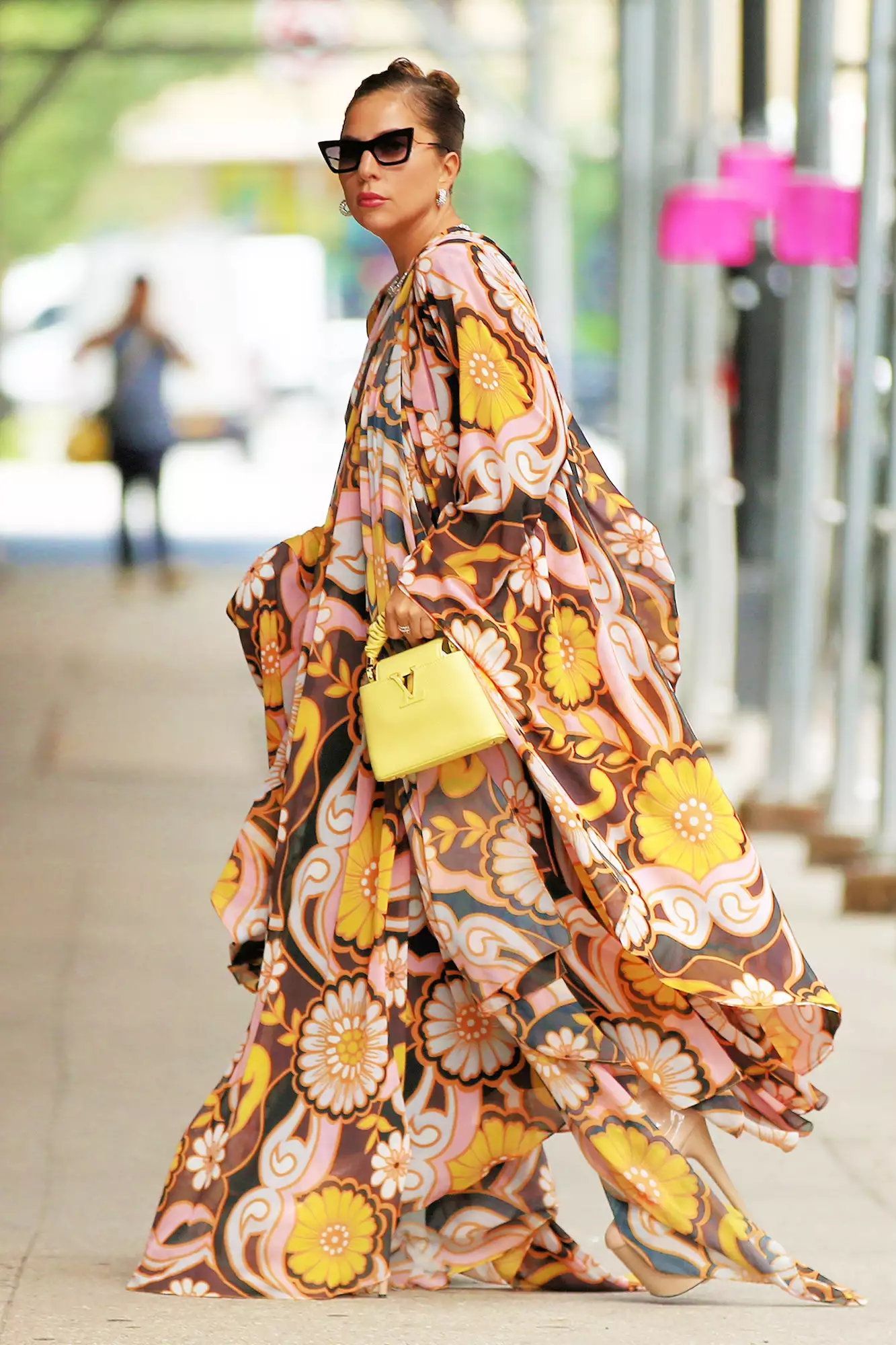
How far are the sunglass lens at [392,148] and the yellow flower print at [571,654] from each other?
0.65m

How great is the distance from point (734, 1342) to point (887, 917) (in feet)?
11.7

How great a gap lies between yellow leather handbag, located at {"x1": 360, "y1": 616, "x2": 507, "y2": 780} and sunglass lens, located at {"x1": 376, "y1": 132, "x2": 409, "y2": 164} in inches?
26.2

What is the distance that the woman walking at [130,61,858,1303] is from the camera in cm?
297

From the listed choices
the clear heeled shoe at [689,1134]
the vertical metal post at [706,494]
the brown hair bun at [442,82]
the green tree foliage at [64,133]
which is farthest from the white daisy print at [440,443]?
the green tree foliage at [64,133]

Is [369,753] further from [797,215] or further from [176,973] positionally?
[797,215]

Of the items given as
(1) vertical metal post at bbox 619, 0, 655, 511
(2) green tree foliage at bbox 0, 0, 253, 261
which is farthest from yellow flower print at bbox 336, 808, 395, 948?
(2) green tree foliage at bbox 0, 0, 253, 261

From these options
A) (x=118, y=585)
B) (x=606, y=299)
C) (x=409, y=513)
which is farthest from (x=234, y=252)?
(x=409, y=513)

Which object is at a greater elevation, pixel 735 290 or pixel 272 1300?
pixel 735 290

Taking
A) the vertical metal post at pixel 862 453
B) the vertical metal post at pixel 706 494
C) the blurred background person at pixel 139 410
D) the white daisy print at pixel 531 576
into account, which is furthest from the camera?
the blurred background person at pixel 139 410

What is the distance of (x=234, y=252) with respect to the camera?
97.4ft

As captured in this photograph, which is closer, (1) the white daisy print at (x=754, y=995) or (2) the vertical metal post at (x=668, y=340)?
(1) the white daisy print at (x=754, y=995)

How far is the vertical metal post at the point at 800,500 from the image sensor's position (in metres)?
7.57

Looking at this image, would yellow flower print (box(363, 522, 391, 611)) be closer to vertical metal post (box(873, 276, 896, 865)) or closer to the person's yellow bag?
vertical metal post (box(873, 276, 896, 865))

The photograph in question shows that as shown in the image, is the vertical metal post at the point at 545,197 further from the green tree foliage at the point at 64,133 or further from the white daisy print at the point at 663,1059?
the white daisy print at the point at 663,1059
